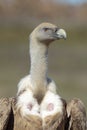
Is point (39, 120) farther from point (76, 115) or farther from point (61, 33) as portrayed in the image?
point (61, 33)

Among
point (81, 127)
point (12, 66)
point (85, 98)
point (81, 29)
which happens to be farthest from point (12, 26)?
point (81, 127)

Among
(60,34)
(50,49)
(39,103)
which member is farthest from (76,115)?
(50,49)

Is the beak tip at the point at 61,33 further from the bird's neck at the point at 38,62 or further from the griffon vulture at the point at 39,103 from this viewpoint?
the bird's neck at the point at 38,62

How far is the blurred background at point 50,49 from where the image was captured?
72.0 feet

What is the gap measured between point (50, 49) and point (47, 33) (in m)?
25.5

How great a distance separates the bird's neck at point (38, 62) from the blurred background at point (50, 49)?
7.26 meters

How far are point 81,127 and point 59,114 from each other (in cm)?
35

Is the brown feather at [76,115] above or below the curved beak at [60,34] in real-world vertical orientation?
below

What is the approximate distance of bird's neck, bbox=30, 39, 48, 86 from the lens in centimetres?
798

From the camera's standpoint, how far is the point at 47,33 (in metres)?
7.88

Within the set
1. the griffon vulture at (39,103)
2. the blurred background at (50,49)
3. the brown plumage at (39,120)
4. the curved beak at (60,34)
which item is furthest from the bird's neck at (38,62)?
the blurred background at (50,49)

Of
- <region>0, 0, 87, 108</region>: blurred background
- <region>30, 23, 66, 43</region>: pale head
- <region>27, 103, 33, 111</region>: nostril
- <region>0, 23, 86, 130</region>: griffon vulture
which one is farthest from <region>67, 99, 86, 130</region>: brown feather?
<region>0, 0, 87, 108</region>: blurred background

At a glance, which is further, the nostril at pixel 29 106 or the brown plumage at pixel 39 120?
the nostril at pixel 29 106

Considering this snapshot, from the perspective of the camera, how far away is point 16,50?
111 ft
